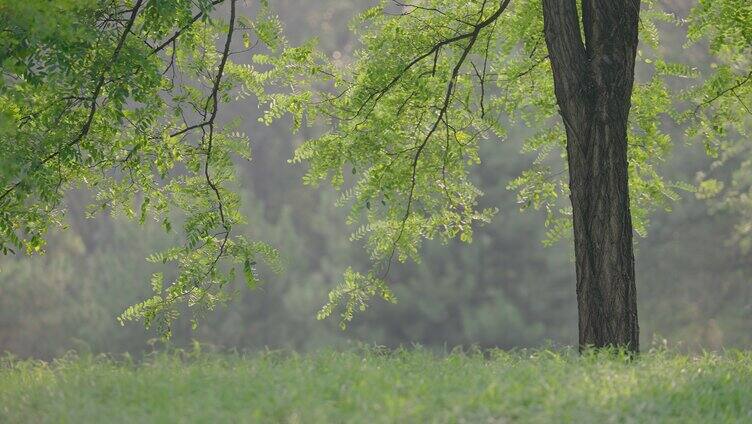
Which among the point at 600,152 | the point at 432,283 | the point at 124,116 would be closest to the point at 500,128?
the point at 600,152

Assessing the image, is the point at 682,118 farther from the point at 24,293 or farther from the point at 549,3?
the point at 24,293

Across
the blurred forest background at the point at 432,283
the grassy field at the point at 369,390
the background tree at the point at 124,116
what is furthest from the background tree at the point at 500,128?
the blurred forest background at the point at 432,283

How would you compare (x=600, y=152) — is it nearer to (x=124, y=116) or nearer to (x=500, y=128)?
(x=500, y=128)

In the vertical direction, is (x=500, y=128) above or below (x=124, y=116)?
above

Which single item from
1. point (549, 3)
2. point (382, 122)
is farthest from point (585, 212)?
point (382, 122)

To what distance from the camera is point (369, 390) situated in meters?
6.27

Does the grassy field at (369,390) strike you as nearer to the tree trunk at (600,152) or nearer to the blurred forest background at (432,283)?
the tree trunk at (600,152)

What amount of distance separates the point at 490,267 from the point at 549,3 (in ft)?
101

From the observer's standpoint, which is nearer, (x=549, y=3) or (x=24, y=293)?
(x=549, y=3)

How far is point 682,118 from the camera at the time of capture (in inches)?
505

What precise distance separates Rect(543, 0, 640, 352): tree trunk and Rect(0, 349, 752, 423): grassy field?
1511 mm

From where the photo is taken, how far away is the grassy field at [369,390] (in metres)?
5.95

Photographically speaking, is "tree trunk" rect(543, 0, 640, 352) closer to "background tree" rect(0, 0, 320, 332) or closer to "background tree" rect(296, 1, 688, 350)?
"background tree" rect(296, 1, 688, 350)

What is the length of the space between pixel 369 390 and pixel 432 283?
33994 mm
